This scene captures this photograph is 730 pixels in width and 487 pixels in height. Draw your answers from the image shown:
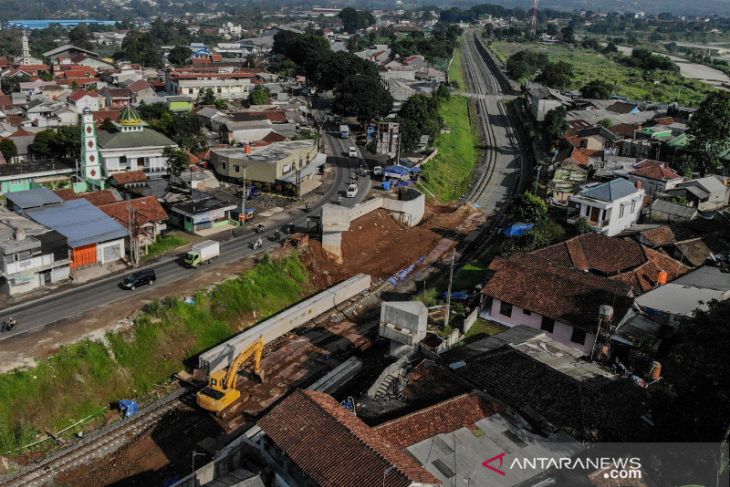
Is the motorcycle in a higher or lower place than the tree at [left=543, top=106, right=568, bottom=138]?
lower

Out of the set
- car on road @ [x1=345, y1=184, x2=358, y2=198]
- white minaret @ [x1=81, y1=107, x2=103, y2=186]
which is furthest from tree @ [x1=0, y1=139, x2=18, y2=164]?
car on road @ [x1=345, y1=184, x2=358, y2=198]

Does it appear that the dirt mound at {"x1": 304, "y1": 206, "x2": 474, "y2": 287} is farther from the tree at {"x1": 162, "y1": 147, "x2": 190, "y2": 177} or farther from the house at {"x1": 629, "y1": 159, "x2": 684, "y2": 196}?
the house at {"x1": 629, "y1": 159, "x2": 684, "y2": 196}

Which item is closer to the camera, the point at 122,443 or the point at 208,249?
the point at 122,443

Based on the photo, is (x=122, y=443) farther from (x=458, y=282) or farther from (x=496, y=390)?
(x=458, y=282)

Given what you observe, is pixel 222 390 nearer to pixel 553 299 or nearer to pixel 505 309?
pixel 505 309

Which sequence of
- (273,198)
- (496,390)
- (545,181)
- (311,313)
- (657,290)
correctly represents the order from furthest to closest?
(545,181)
(273,198)
(311,313)
(657,290)
(496,390)

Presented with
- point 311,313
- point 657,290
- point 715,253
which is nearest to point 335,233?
point 311,313
